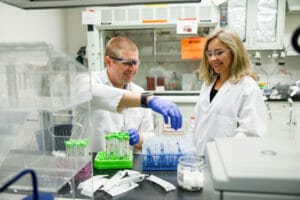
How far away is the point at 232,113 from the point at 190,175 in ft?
2.39

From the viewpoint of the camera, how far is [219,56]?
1.61 m

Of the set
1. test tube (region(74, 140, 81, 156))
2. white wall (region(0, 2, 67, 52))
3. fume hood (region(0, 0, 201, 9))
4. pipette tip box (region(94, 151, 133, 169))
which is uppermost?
white wall (region(0, 2, 67, 52))

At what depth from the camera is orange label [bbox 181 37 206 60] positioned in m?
3.06

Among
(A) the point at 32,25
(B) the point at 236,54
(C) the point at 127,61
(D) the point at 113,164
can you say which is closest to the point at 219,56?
(B) the point at 236,54

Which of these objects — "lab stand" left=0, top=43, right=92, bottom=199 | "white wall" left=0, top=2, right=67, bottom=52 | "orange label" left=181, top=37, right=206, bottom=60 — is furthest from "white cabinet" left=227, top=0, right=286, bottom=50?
"lab stand" left=0, top=43, right=92, bottom=199

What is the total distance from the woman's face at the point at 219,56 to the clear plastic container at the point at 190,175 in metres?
0.80

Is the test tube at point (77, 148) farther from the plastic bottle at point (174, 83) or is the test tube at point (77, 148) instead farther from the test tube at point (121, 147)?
the plastic bottle at point (174, 83)

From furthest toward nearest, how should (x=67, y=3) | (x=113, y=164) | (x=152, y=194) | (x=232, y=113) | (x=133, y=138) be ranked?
1. (x=232, y=113)
2. (x=133, y=138)
3. (x=113, y=164)
4. (x=67, y=3)
5. (x=152, y=194)

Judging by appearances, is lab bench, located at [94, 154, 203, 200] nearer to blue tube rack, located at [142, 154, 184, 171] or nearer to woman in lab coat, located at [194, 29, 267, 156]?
blue tube rack, located at [142, 154, 184, 171]

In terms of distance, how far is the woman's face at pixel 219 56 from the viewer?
5.25 feet

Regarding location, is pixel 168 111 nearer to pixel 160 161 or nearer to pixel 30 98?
pixel 160 161

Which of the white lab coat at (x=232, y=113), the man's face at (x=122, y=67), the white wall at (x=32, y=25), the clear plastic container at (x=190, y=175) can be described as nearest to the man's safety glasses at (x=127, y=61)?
the man's face at (x=122, y=67)

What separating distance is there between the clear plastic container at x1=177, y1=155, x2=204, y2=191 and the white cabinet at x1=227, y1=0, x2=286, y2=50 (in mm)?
2423

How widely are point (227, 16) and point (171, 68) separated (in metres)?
1.01
